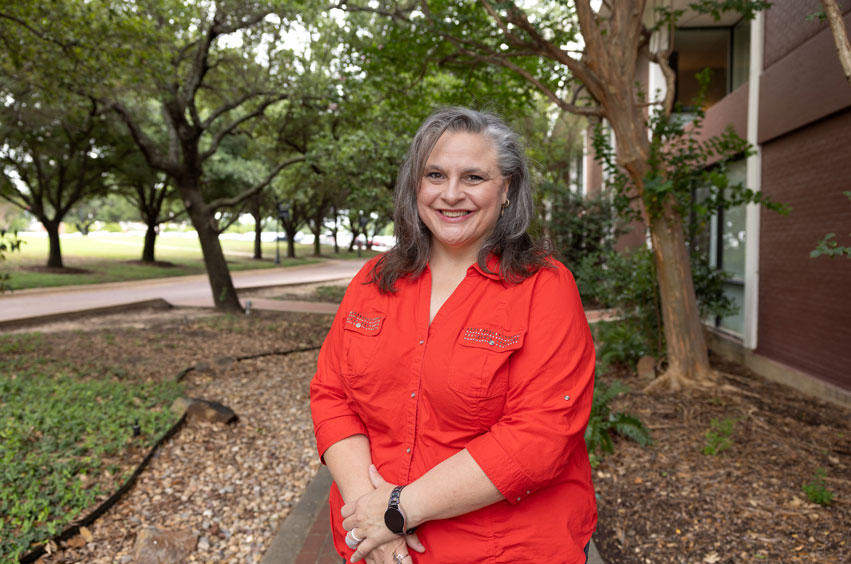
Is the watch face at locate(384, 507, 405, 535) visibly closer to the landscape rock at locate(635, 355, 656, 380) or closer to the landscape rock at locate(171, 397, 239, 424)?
the landscape rock at locate(171, 397, 239, 424)

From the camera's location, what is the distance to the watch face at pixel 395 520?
1.57 m

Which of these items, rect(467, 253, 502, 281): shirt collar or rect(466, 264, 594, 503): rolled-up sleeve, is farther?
rect(467, 253, 502, 281): shirt collar

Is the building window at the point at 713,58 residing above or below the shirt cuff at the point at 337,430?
above

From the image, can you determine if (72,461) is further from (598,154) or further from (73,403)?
(598,154)

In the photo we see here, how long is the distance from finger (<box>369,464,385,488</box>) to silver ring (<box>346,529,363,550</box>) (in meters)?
0.15

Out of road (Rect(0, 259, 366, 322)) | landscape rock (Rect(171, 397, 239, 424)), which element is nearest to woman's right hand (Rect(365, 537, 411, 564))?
landscape rock (Rect(171, 397, 239, 424))

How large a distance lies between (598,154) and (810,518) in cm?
404

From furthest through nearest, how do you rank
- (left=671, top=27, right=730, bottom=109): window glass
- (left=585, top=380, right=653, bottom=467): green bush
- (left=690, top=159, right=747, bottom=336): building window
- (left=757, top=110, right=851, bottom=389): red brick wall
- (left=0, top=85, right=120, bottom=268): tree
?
(left=0, top=85, right=120, bottom=268): tree, (left=671, top=27, right=730, bottom=109): window glass, (left=690, top=159, right=747, bottom=336): building window, (left=757, top=110, right=851, bottom=389): red brick wall, (left=585, top=380, right=653, bottom=467): green bush

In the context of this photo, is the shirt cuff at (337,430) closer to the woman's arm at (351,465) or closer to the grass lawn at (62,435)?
the woman's arm at (351,465)

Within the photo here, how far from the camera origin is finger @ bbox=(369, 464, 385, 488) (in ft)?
5.54

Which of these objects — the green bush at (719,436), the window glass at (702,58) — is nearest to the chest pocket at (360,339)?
the green bush at (719,436)

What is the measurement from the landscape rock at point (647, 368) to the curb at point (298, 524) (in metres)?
4.19

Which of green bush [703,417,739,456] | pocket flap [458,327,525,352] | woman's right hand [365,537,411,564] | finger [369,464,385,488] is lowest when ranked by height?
A: green bush [703,417,739,456]

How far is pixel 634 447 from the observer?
4.72m
